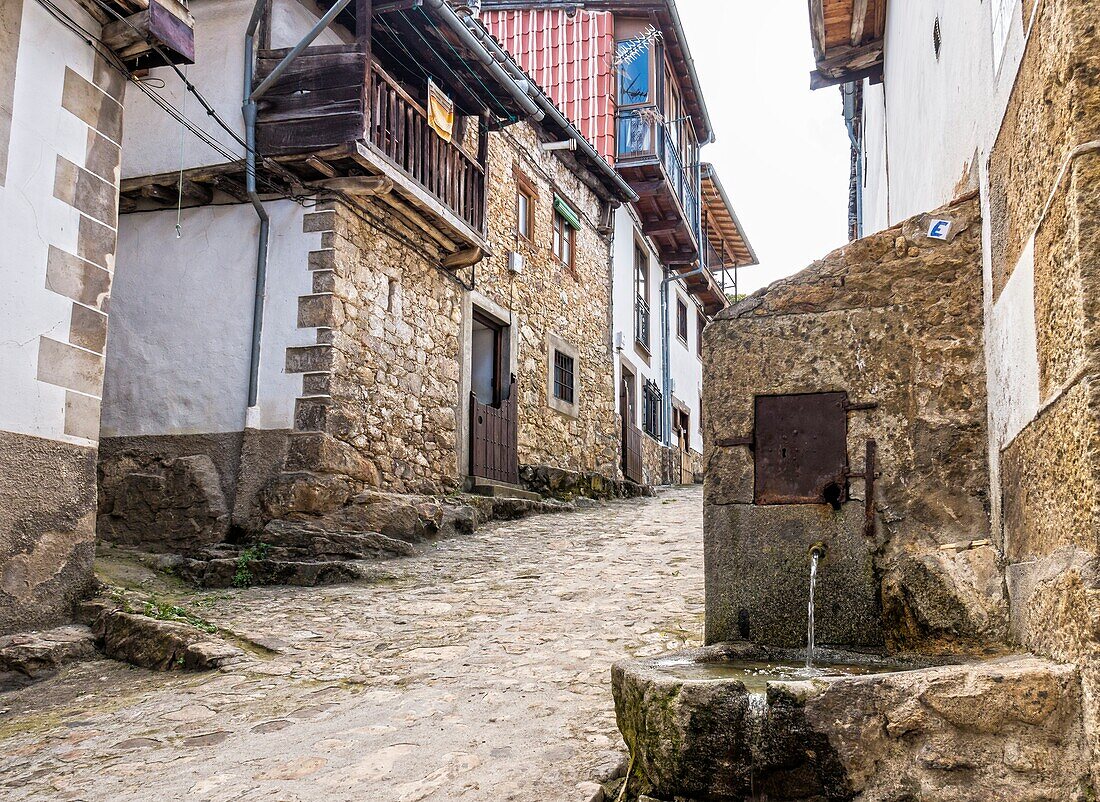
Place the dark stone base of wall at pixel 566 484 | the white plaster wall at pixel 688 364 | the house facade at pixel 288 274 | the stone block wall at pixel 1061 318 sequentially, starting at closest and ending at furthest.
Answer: the stone block wall at pixel 1061 318, the house facade at pixel 288 274, the dark stone base of wall at pixel 566 484, the white plaster wall at pixel 688 364

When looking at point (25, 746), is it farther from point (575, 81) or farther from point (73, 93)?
point (575, 81)

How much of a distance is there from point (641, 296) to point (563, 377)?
170 inches

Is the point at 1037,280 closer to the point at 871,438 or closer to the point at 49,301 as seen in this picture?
the point at 871,438

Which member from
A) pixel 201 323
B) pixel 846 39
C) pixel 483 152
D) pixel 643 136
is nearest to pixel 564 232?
pixel 643 136

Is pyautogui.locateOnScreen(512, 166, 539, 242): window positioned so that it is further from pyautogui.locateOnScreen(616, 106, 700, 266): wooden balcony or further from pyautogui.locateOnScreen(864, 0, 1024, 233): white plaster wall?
pyautogui.locateOnScreen(864, 0, 1024, 233): white plaster wall

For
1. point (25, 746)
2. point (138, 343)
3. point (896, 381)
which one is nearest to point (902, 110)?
point (896, 381)

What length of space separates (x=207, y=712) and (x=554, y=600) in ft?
7.98

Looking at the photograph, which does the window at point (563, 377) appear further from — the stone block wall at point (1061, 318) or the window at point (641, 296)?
the stone block wall at point (1061, 318)

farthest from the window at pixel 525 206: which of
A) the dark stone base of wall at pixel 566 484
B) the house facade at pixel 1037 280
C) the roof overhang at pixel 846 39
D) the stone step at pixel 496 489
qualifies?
the house facade at pixel 1037 280

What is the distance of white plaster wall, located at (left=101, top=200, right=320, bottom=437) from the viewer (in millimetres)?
8234

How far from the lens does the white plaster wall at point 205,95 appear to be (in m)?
8.27

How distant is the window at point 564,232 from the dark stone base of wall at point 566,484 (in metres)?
3.04

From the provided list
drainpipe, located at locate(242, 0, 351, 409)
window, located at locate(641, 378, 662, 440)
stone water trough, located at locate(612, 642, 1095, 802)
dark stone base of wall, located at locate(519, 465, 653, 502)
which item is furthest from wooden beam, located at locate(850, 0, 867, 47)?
window, located at locate(641, 378, 662, 440)

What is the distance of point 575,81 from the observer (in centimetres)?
1573
